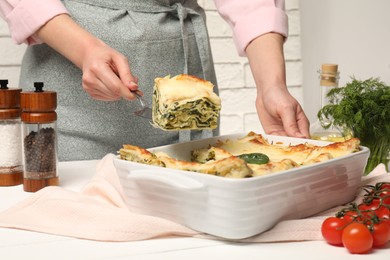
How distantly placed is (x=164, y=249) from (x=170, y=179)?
0.32ft

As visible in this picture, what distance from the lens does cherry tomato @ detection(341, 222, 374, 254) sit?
2.85ft

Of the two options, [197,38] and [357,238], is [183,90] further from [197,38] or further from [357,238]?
[197,38]

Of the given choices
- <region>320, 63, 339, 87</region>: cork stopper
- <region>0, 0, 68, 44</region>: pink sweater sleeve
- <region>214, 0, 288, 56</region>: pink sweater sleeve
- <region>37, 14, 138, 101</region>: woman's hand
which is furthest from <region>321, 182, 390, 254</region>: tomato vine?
<region>0, 0, 68, 44</region>: pink sweater sleeve

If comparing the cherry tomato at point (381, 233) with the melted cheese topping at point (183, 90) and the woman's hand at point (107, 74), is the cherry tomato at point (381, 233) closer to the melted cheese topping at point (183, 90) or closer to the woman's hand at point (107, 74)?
the melted cheese topping at point (183, 90)

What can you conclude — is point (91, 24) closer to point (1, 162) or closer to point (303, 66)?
point (1, 162)

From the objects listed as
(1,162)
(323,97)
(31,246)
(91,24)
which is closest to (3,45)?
(91,24)

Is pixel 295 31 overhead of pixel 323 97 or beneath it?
overhead

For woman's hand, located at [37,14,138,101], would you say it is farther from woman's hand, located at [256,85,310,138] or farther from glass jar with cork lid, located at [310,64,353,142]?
glass jar with cork lid, located at [310,64,353,142]

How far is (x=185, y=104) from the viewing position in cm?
105

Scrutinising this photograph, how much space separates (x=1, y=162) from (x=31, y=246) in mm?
394

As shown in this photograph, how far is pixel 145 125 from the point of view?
1.60 metres

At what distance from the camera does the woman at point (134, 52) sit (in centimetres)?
151

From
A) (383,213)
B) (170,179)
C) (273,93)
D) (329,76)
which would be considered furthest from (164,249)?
(329,76)

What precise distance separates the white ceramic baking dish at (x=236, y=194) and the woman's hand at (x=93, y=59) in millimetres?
251
